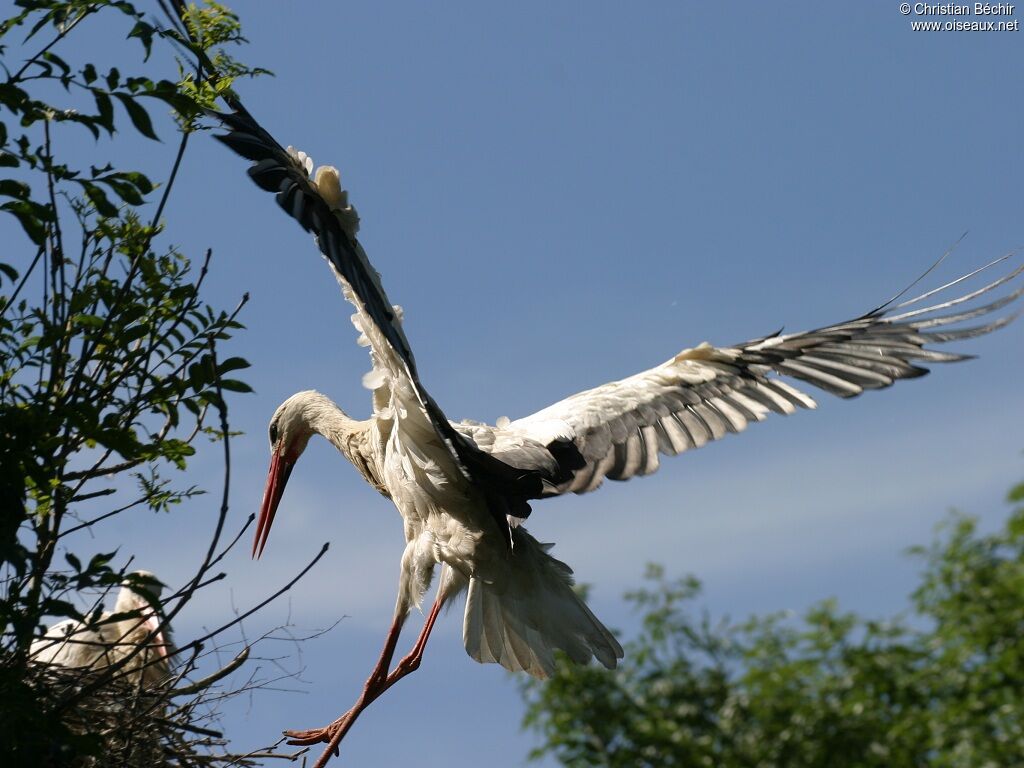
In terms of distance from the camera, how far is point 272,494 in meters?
6.19

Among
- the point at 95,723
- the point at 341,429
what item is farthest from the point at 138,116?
the point at 341,429

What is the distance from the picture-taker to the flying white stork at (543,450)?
481 cm

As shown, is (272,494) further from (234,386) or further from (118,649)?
(234,386)

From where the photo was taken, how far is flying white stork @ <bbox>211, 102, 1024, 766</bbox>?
4.81 metres

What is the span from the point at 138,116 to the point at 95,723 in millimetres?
1888

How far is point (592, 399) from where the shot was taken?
5.24m

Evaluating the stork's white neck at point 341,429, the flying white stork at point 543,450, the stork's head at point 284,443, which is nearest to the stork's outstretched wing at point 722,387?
the flying white stork at point 543,450

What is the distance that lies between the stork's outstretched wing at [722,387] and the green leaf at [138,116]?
79.1 inches

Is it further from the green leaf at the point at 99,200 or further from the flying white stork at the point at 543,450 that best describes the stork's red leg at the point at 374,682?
the green leaf at the point at 99,200

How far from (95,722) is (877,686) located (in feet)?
25.4

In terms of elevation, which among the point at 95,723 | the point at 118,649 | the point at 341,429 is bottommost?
the point at 95,723

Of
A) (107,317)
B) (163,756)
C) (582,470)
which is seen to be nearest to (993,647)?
(582,470)

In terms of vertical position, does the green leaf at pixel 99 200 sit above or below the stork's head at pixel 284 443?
below

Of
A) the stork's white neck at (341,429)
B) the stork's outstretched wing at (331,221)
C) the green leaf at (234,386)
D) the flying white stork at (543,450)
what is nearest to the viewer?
the green leaf at (234,386)
